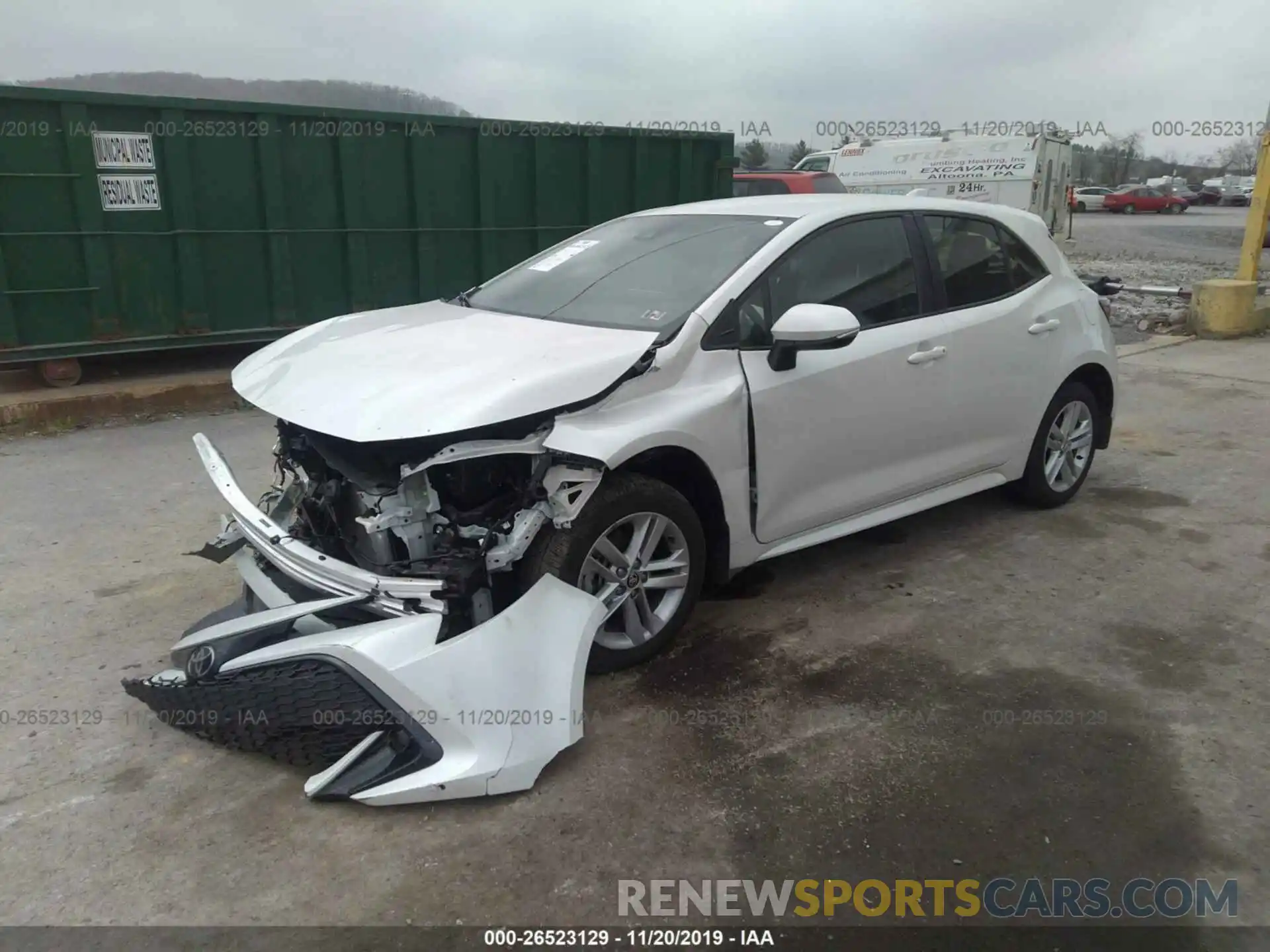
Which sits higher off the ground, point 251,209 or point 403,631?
point 251,209

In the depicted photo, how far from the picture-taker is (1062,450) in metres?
5.45

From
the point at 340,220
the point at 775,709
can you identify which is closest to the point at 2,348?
the point at 340,220

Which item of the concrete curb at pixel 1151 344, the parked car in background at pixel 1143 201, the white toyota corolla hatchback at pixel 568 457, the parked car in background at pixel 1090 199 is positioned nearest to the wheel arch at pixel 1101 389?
the white toyota corolla hatchback at pixel 568 457

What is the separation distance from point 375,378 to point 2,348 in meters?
5.55

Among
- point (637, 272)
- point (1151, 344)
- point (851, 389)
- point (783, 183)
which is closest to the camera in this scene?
point (851, 389)

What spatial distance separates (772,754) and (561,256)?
8.55 ft

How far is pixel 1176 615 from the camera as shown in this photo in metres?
4.27

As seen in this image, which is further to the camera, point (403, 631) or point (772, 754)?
point (772, 754)

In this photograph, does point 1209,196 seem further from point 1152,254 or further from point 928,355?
point 928,355

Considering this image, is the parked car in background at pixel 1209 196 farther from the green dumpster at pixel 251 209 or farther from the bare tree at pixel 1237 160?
the green dumpster at pixel 251 209

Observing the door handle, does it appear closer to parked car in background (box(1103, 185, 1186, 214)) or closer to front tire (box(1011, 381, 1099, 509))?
front tire (box(1011, 381, 1099, 509))

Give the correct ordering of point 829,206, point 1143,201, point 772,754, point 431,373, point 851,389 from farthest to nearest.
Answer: point 1143,201, point 829,206, point 851,389, point 431,373, point 772,754

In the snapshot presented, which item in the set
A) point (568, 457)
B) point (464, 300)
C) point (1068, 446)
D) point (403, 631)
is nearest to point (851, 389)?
point (568, 457)

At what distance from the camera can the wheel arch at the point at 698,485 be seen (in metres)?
3.64
